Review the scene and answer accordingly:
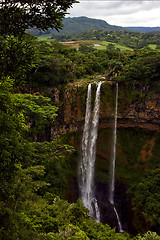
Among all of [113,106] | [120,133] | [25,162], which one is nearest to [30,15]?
[25,162]

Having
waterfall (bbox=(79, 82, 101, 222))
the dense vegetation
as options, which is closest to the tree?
the dense vegetation

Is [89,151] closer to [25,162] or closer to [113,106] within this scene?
[113,106]

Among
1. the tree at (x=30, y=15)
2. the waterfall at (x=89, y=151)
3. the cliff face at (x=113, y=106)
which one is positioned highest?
the tree at (x=30, y=15)

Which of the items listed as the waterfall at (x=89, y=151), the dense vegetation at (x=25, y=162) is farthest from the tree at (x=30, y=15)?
the waterfall at (x=89, y=151)

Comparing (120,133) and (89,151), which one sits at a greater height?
(120,133)

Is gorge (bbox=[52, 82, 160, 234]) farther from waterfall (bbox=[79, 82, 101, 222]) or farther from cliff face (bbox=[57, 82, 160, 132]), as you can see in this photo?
waterfall (bbox=[79, 82, 101, 222])

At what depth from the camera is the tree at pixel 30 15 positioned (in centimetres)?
346

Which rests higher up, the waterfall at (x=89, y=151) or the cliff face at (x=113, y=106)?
the cliff face at (x=113, y=106)

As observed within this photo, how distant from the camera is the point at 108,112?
750 inches

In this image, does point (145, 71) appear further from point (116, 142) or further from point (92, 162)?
point (92, 162)

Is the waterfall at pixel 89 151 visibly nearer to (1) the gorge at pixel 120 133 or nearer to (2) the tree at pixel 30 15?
(1) the gorge at pixel 120 133

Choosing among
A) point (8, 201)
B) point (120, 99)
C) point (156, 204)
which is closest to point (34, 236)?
point (8, 201)

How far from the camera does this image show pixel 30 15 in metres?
3.60

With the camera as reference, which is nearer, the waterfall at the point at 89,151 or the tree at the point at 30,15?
the tree at the point at 30,15
